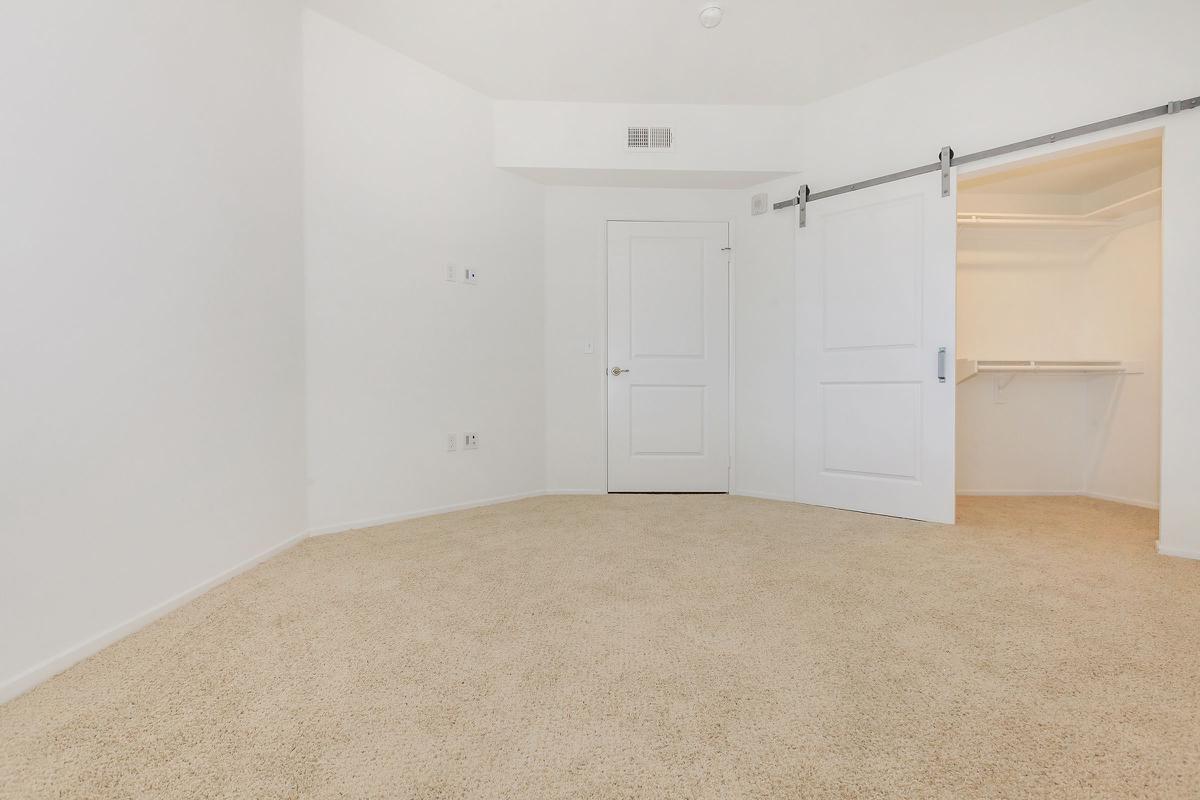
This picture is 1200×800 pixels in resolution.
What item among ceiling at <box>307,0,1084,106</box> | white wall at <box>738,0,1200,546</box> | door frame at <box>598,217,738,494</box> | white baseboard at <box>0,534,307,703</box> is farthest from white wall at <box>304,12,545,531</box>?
white wall at <box>738,0,1200,546</box>

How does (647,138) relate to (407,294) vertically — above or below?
above

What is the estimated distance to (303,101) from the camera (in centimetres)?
293

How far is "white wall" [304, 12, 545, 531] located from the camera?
3.03 metres

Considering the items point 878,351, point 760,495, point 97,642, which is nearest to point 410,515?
point 97,642

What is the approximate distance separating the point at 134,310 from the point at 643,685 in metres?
2.01

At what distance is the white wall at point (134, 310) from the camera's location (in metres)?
1.46

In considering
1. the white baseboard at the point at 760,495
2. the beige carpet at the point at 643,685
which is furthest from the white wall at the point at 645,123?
the beige carpet at the point at 643,685

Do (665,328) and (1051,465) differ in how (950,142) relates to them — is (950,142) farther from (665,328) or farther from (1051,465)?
(1051,465)

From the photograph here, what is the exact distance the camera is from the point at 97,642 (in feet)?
5.47

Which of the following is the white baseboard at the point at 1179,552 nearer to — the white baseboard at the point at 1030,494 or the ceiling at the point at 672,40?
the white baseboard at the point at 1030,494

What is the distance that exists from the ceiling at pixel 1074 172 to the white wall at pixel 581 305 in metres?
1.73

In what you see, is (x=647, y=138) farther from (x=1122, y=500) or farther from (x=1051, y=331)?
(x=1122, y=500)

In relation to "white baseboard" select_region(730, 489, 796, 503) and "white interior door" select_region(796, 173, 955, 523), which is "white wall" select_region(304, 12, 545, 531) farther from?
"white interior door" select_region(796, 173, 955, 523)

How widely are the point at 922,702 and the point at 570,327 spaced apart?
3368 mm
